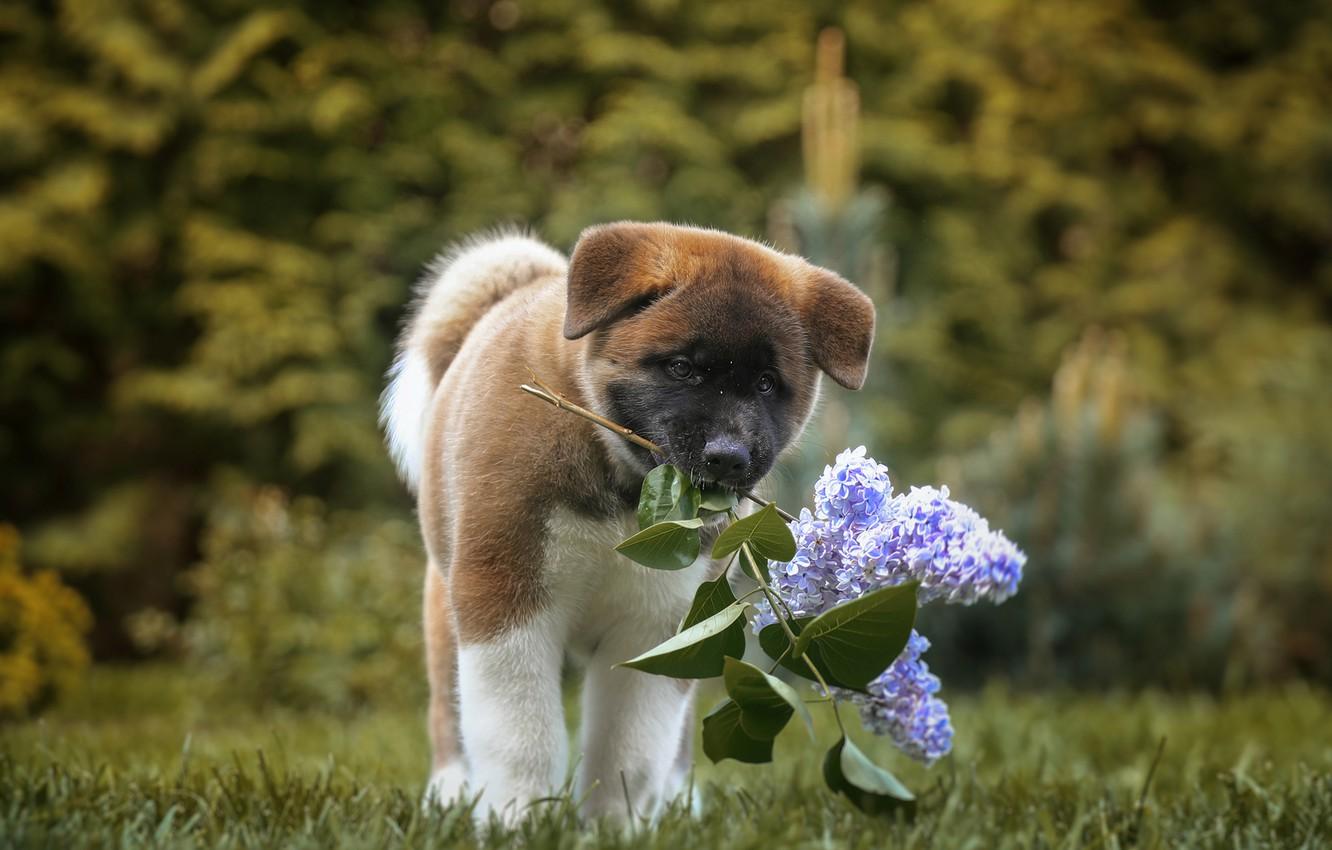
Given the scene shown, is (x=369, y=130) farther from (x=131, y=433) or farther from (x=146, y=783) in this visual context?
(x=146, y=783)

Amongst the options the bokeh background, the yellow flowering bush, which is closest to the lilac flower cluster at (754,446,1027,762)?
the bokeh background

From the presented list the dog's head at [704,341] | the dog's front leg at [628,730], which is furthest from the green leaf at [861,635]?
the dog's front leg at [628,730]

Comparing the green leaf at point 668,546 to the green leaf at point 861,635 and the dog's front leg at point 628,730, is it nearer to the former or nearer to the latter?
the green leaf at point 861,635

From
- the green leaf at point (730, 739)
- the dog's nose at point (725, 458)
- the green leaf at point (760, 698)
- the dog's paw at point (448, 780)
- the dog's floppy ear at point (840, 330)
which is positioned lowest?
the dog's paw at point (448, 780)

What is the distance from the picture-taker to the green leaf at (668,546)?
2434mm

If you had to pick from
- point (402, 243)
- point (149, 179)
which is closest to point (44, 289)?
point (149, 179)

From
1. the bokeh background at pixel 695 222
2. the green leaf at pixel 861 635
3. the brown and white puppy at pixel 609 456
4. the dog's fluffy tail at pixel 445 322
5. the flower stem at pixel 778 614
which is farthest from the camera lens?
→ the bokeh background at pixel 695 222

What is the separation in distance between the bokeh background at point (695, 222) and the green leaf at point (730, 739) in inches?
153

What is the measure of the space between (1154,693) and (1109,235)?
5.45m

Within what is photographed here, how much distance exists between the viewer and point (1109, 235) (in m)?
10.8

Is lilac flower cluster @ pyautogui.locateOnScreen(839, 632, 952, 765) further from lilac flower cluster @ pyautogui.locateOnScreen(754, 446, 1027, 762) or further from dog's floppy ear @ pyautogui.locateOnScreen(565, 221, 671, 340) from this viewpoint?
dog's floppy ear @ pyautogui.locateOnScreen(565, 221, 671, 340)

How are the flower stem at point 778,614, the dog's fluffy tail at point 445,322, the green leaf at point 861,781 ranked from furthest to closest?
the dog's fluffy tail at point 445,322
the green leaf at point 861,781
the flower stem at point 778,614

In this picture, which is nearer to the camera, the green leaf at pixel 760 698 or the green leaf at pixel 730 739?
the green leaf at pixel 760 698

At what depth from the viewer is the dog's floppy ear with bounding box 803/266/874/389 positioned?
2859 mm
